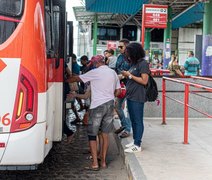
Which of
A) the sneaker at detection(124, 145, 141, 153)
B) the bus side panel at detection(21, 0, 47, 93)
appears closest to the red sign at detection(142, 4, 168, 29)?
the sneaker at detection(124, 145, 141, 153)

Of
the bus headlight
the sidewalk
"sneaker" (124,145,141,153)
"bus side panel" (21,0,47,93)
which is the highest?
"bus side panel" (21,0,47,93)

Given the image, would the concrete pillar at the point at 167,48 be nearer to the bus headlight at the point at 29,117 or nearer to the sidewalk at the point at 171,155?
the sidewalk at the point at 171,155

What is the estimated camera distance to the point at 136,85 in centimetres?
661

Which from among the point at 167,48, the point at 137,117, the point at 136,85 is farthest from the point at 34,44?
the point at 167,48

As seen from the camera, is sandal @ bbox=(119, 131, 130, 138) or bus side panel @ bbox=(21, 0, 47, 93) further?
sandal @ bbox=(119, 131, 130, 138)

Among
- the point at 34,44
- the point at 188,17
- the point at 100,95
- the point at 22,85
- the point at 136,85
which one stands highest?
the point at 188,17

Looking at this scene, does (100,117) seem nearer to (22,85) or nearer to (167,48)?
(22,85)

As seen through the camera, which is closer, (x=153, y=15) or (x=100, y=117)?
(x=100, y=117)

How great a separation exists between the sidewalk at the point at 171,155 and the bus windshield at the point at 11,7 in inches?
98.1

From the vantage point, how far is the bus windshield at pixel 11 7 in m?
4.30

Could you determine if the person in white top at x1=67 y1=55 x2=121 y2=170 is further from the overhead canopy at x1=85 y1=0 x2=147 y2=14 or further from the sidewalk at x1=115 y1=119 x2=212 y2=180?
the overhead canopy at x1=85 y1=0 x2=147 y2=14

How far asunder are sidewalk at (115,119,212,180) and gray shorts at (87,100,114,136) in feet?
2.10

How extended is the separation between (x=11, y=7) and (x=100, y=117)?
7.60 feet

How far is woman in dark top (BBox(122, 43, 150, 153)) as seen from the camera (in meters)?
6.48
